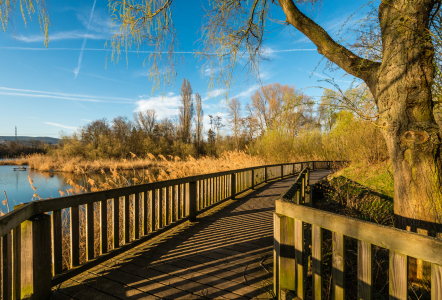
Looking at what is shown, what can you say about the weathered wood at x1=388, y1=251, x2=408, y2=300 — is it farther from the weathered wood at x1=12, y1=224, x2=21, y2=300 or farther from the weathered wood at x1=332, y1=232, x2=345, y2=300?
the weathered wood at x1=12, y1=224, x2=21, y2=300

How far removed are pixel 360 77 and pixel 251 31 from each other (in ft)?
9.01

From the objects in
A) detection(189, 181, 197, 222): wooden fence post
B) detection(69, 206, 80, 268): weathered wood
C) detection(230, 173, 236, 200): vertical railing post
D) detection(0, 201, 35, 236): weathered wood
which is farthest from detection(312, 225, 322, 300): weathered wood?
detection(230, 173, 236, 200): vertical railing post

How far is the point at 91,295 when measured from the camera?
7.23ft

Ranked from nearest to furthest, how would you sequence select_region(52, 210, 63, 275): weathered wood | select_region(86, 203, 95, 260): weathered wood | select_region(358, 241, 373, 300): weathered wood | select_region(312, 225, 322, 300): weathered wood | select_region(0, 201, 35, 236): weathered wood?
select_region(358, 241, 373, 300): weathered wood
select_region(0, 201, 35, 236): weathered wood
select_region(312, 225, 322, 300): weathered wood
select_region(52, 210, 63, 275): weathered wood
select_region(86, 203, 95, 260): weathered wood

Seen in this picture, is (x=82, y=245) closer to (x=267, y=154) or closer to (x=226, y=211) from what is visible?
(x=226, y=211)

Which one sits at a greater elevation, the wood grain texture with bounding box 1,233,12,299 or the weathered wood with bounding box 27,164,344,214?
the weathered wood with bounding box 27,164,344,214

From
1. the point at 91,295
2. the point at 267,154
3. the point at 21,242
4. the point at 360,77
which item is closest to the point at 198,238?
the point at 91,295

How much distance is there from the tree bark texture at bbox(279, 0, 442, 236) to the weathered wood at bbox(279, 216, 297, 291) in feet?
6.37

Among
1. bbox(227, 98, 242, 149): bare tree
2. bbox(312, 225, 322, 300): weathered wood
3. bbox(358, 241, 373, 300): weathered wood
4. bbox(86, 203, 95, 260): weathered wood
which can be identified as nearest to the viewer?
bbox(358, 241, 373, 300): weathered wood

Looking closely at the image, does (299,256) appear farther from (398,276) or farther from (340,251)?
(398,276)

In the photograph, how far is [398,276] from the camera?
1.33 metres

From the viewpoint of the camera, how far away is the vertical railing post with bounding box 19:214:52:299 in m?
1.96

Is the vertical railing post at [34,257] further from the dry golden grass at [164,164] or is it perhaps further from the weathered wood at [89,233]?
the dry golden grass at [164,164]

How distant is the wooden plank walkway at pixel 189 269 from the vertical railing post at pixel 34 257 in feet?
0.90
